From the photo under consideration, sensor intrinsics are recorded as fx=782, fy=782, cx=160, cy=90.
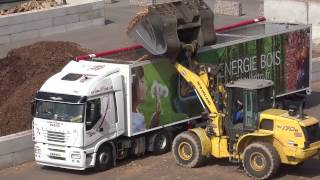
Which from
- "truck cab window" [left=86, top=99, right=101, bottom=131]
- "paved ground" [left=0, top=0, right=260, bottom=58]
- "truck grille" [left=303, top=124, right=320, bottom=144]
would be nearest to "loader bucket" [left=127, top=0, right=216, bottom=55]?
"truck cab window" [left=86, top=99, right=101, bottom=131]

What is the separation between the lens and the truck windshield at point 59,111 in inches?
759

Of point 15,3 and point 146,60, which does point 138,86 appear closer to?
point 146,60

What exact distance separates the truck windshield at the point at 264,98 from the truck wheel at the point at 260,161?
3.49ft

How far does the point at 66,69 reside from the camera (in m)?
20.7

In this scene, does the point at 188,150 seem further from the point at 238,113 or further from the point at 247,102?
the point at 247,102

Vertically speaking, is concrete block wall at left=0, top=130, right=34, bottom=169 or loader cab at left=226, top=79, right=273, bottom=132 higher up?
loader cab at left=226, top=79, right=273, bottom=132

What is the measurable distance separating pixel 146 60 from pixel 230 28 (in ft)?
19.5

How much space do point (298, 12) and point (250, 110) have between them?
59.2 ft

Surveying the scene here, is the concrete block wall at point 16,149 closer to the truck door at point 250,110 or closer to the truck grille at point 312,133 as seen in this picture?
the truck door at point 250,110

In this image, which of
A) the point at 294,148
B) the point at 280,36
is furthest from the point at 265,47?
the point at 294,148

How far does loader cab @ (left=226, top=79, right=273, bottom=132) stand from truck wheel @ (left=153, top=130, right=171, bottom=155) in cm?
260

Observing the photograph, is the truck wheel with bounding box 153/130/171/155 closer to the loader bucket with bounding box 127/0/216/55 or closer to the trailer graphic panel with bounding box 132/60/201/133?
the trailer graphic panel with bounding box 132/60/201/133

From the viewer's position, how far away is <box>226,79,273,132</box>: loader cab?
61.7ft

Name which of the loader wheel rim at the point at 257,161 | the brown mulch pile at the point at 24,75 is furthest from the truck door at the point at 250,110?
the brown mulch pile at the point at 24,75
